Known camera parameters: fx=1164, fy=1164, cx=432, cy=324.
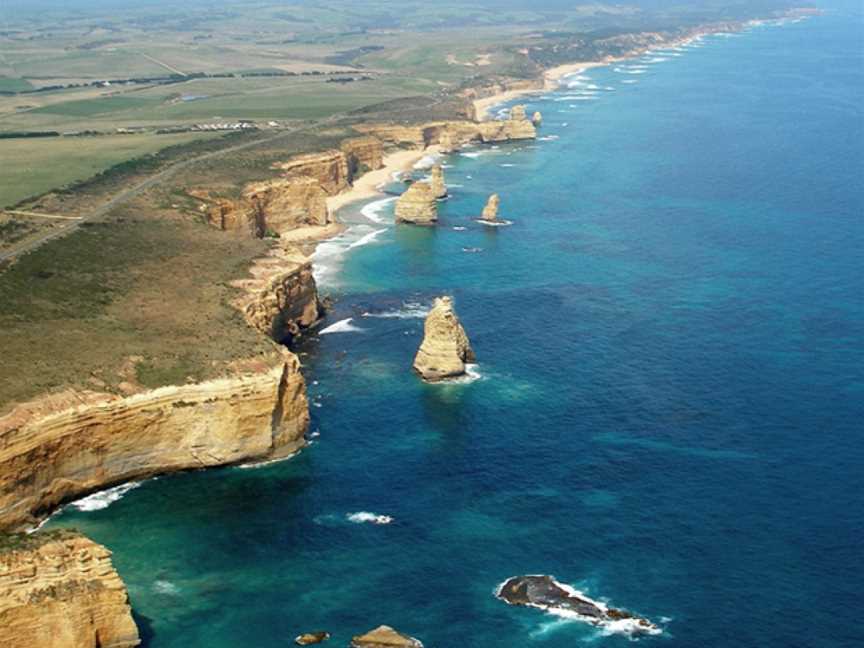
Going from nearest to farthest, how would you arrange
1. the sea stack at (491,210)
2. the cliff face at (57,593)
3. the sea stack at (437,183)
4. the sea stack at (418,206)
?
the cliff face at (57,593) → the sea stack at (418,206) → the sea stack at (491,210) → the sea stack at (437,183)

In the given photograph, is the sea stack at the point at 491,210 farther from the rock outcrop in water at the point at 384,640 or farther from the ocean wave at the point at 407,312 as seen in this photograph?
the rock outcrop in water at the point at 384,640

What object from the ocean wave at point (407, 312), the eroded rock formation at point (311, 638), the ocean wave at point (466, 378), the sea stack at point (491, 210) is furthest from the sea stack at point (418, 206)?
the eroded rock formation at point (311, 638)

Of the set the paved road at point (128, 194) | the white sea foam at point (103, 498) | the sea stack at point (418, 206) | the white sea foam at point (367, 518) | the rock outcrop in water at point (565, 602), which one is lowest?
the rock outcrop in water at point (565, 602)

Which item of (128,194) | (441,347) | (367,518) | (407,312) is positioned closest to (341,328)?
(407,312)

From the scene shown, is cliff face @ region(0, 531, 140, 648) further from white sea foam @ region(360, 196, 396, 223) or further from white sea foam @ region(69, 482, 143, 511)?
white sea foam @ region(360, 196, 396, 223)

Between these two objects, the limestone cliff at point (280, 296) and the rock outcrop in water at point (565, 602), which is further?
the limestone cliff at point (280, 296)

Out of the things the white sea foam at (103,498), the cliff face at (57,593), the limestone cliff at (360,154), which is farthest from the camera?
the limestone cliff at (360,154)

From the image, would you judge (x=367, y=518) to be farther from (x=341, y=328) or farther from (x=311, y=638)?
(x=341, y=328)
